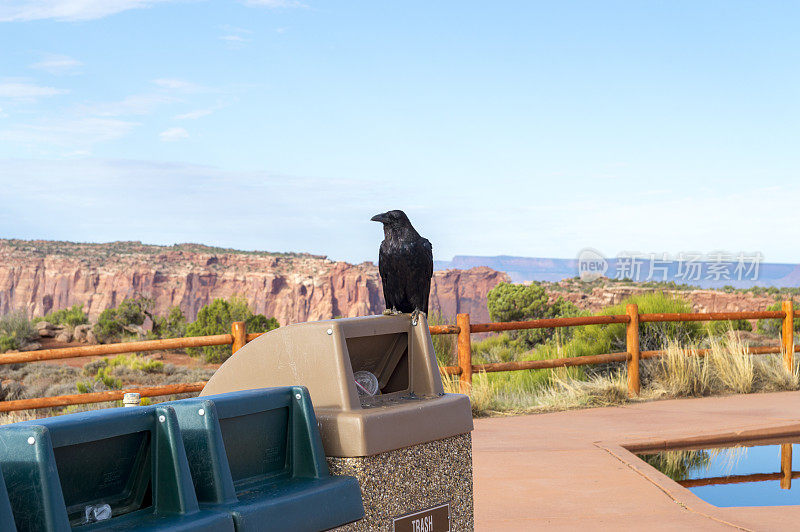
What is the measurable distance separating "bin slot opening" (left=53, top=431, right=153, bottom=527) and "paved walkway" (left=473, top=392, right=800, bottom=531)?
2878mm

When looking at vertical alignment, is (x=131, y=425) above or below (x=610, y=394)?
above

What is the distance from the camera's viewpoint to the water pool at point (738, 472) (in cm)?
598

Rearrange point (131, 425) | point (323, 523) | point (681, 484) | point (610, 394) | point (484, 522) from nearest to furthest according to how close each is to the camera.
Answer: point (131, 425), point (323, 523), point (484, 522), point (681, 484), point (610, 394)

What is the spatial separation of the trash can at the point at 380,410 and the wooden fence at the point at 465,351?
180 inches

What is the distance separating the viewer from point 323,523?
275cm

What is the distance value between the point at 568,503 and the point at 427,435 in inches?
100

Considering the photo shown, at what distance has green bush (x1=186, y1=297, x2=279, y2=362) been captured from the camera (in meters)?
26.1

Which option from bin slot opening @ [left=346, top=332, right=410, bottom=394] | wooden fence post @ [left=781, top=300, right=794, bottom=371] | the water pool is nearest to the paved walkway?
the water pool

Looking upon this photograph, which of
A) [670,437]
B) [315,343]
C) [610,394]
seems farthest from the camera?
[610,394]

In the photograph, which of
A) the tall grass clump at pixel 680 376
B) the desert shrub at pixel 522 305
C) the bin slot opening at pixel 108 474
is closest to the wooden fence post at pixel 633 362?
the tall grass clump at pixel 680 376

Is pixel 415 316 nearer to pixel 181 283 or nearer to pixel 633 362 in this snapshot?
pixel 633 362

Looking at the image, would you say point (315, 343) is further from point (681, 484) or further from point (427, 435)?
point (681, 484)

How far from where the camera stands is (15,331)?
2573cm

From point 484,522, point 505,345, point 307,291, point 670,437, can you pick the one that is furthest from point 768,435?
point 307,291
